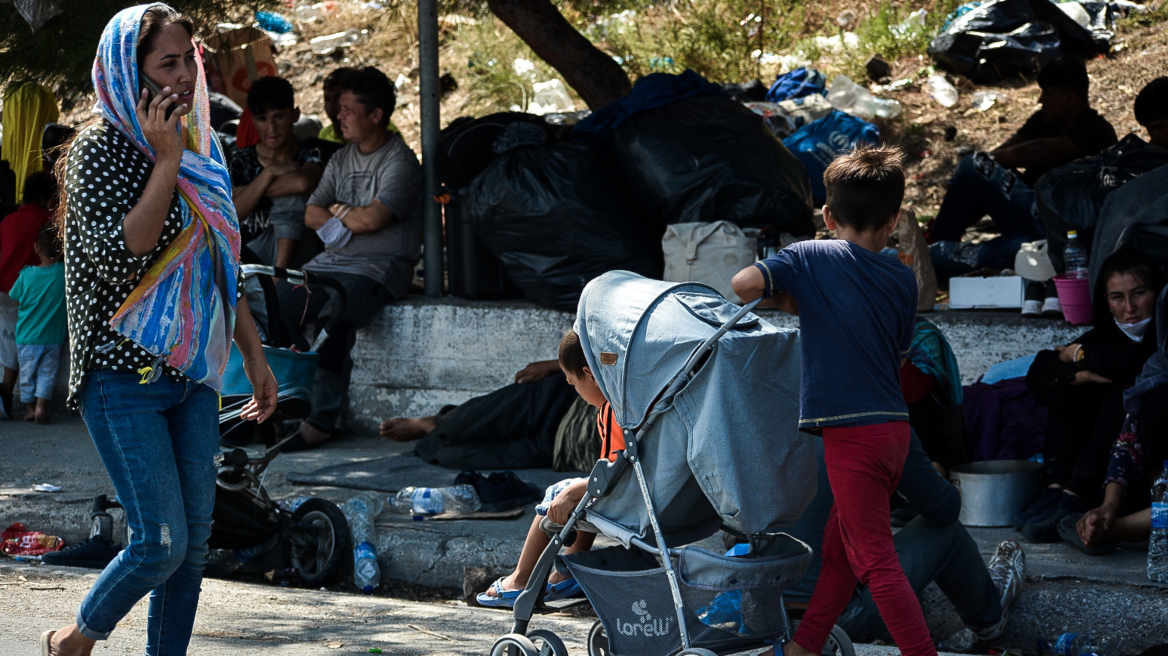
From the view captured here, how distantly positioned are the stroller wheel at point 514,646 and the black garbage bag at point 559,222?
10.00ft

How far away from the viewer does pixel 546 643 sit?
10.5ft

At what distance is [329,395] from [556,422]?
58.7 inches

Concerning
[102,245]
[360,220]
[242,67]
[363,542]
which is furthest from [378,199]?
[242,67]

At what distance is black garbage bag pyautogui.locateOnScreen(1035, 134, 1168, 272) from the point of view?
5.40 metres

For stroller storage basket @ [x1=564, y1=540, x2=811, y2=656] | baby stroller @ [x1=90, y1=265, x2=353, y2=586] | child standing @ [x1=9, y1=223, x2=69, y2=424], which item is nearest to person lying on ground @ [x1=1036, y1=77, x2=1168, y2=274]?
stroller storage basket @ [x1=564, y1=540, x2=811, y2=656]

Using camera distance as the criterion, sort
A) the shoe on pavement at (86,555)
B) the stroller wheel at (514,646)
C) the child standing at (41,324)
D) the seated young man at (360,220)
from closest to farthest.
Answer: the stroller wheel at (514,646) → the shoe on pavement at (86,555) → the seated young man at (360,220) → the child standing at (41,324)

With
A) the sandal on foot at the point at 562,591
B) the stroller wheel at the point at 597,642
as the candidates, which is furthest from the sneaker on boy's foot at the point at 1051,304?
the stroller wheel at the point at 597,642

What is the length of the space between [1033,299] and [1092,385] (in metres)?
1.07

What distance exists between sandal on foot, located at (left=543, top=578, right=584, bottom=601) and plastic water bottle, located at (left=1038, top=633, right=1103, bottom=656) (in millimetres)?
1505

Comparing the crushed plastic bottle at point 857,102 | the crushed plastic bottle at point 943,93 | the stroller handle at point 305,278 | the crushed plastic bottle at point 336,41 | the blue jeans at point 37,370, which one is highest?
the crushed plastic bottle at point 336,41

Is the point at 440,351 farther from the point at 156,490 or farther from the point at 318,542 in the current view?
the point at 156,490

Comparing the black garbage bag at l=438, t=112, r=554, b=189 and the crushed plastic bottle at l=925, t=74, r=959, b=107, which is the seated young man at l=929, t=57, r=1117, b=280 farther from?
the crushed plastic bottle at l=925, t=74, r=959, b=107

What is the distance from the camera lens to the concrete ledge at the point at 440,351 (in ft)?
21.0

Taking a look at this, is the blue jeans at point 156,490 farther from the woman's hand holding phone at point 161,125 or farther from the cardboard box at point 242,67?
the cardboard box at point 242,67
